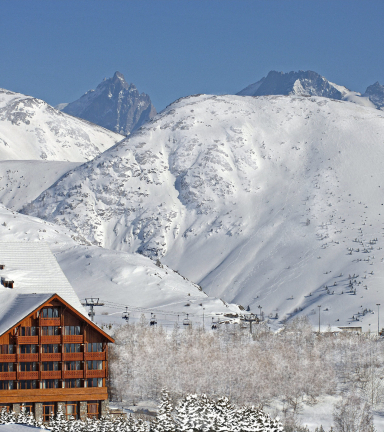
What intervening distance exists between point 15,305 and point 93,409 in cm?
1130

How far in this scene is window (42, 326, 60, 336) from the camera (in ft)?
234

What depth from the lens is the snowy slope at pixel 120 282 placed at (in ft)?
444

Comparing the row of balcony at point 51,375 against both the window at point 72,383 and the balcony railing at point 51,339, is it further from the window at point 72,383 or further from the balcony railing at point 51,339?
the balcony railing at point 51,339

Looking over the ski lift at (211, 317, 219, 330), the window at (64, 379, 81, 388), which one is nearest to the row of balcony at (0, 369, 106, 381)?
the window at (64, 379, 81, 388)

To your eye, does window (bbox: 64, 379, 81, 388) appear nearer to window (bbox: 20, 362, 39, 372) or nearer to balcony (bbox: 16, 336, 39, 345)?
window (bbox: 20, 362, 39, 372)

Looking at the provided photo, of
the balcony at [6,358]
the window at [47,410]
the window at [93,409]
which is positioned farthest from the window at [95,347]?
the balcony at [6,358]

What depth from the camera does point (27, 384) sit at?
70.4 m

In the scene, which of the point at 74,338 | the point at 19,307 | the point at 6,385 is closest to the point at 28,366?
the point at 6,385

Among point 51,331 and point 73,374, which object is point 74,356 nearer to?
point 73,374

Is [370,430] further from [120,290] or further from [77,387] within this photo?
[120,290]

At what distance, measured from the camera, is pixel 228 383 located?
9662cm

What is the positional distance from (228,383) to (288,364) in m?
10.5

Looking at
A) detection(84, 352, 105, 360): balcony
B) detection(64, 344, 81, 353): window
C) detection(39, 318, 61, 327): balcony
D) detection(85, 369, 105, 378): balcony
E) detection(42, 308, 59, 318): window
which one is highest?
detection(42, 308, 59, 318): window

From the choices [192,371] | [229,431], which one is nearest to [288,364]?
[192,371]
